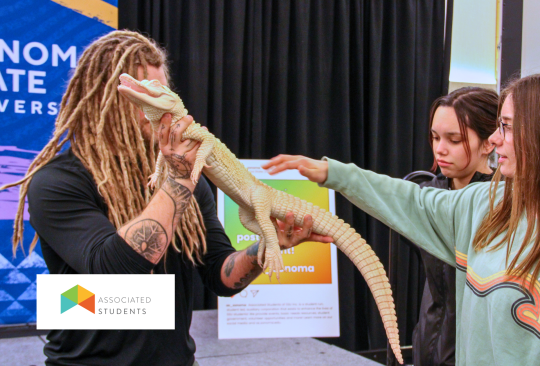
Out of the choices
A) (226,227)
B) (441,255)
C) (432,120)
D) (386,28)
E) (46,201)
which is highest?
Answer: (386,28)

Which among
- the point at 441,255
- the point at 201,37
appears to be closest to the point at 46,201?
the point at 441,255

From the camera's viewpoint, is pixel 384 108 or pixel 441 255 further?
pixel 384 108

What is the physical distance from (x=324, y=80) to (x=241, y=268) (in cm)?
234

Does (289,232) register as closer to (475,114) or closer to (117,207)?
(117,207)

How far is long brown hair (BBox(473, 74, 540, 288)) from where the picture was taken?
1.04 meters

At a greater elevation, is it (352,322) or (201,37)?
(201,37)

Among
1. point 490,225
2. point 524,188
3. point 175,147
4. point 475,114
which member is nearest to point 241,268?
point 175,147

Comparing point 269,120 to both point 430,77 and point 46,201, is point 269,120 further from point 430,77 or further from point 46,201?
point 46,201

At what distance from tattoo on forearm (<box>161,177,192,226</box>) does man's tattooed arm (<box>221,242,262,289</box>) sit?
346 mm

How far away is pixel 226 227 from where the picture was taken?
9.37ft

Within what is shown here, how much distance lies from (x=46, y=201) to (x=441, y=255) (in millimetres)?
1172

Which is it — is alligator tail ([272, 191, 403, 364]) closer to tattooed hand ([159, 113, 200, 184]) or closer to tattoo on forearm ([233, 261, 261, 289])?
tattoo on forearm ([233, 261, 261, 289])

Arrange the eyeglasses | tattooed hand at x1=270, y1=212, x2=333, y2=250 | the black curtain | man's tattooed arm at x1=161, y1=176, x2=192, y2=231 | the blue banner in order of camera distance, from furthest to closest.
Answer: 1. the black curtain
2. the blue banner
3. tattooed hand at x1=270, y1=212, x2=333, y2=250
4. man's tattooed arm at x1=161, y1=176, x2=192, y2=231
5. the eyeglasses

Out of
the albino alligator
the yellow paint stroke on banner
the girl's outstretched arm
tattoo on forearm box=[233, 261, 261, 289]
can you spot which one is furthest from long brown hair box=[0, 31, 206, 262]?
the yellow paint stroke on banner
